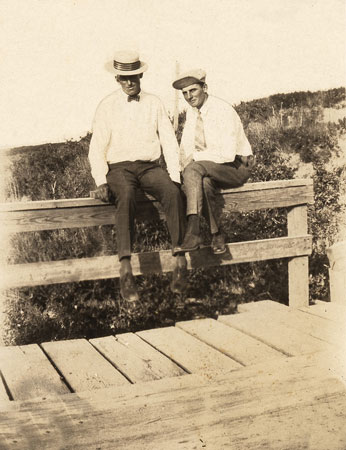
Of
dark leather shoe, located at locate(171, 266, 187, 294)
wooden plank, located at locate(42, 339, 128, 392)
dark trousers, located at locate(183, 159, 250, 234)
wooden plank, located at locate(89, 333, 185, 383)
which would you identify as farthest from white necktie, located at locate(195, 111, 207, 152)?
wooden plank, located at locate(42, 339, 128, 392)

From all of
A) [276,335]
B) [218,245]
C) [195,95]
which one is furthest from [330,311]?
[195,95]

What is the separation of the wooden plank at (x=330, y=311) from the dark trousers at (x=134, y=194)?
1.22m

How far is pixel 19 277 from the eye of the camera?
179 inches

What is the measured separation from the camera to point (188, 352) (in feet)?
13.2

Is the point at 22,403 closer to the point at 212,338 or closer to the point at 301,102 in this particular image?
the point at 212,338

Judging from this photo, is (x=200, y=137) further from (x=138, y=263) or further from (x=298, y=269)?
(x=298, y=269)

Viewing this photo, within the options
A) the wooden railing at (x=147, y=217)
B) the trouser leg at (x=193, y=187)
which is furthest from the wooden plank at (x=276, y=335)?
the trouser leg at (x=193, y=187)

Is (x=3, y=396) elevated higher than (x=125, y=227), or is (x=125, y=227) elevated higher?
(x=125, y=227)

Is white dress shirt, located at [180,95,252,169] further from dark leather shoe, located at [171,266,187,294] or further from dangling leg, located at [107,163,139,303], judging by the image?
dark leather shoe, located at [171,266,187,294]

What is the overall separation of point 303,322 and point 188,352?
1027mm

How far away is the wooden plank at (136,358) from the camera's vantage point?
3.65 m

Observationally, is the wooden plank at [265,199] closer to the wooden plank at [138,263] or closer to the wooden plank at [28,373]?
the wooden plank at [138,263]

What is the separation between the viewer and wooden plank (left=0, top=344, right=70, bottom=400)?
340 cm

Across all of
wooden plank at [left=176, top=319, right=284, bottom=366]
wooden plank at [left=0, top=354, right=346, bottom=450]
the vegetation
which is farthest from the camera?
the vegetation
